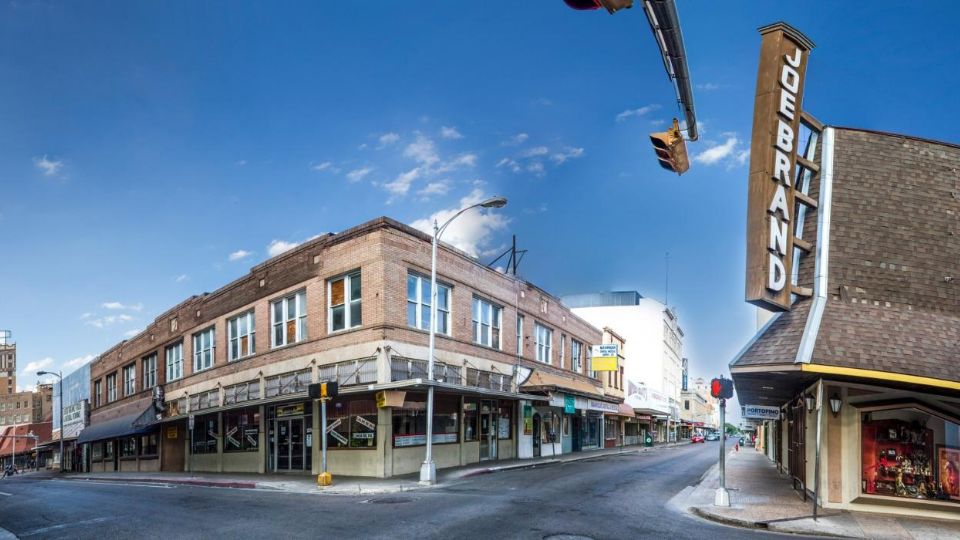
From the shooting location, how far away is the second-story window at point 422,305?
25109mm

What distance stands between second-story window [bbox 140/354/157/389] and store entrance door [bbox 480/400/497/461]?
23018mm

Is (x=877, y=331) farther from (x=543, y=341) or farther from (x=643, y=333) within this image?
(x=643, y=333)

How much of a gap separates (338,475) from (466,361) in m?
6.71

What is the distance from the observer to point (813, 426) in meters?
15.1

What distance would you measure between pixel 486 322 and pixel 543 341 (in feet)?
25.1

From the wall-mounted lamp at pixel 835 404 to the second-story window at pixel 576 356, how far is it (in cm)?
2738

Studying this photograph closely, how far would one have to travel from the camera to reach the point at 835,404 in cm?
1423

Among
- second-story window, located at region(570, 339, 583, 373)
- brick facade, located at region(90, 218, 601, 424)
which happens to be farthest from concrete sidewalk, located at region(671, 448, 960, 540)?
second-story window, located at region(570, 339, 583, 373)

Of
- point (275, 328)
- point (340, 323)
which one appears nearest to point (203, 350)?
point (275, 328)

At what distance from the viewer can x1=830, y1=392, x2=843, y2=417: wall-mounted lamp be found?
14242mm

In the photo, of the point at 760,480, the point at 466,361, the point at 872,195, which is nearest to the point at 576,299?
the point at 466,361

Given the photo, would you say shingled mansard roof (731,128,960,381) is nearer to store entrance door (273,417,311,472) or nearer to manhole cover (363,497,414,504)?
manhole cover (363,497,414,504)

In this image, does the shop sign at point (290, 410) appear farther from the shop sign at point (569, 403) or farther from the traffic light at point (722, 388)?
the traffic light at point (722, 388)

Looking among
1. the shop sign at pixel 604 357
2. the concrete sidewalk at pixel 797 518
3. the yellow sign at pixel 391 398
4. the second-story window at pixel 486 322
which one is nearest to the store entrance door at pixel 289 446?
the yellow sign at pixel 391 398
